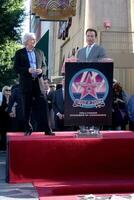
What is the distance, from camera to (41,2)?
18578 millimetres

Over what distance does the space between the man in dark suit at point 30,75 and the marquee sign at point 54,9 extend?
1033 cm

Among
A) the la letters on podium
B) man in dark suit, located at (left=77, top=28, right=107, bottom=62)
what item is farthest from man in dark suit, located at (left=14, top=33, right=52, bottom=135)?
man in dark suit, located at (left=77, top=28, right=107, bottom=62)

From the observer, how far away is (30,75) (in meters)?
8.00

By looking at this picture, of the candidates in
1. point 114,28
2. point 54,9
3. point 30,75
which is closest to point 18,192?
point 30,75

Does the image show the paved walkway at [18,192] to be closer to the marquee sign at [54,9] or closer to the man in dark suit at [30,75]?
the man in dark suit at [30,75]

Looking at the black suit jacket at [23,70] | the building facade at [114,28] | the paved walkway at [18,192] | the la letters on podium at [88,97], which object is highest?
the building facade at [114,28]

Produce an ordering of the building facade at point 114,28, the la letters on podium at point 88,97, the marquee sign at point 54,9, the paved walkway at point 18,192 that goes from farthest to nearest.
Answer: the marquee sign at point 54,9 → the building facade at point 114,28 → the paved walkway at point 18,192 → the la letters on podium at point 88,97

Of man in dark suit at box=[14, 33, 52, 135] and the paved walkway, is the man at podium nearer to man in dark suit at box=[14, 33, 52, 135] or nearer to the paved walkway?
man in dark suit at box=[14, 33, 52, 135]

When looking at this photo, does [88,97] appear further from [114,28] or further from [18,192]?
[114,28]

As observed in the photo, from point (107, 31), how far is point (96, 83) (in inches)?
381

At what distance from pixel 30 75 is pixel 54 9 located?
35.3ft

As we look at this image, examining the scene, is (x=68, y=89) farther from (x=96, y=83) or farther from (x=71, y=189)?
(x=71, y=189)

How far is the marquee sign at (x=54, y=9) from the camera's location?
720 inches

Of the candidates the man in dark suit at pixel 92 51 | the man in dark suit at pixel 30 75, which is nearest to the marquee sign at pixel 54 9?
the man in dark suit at pixel 92 51
